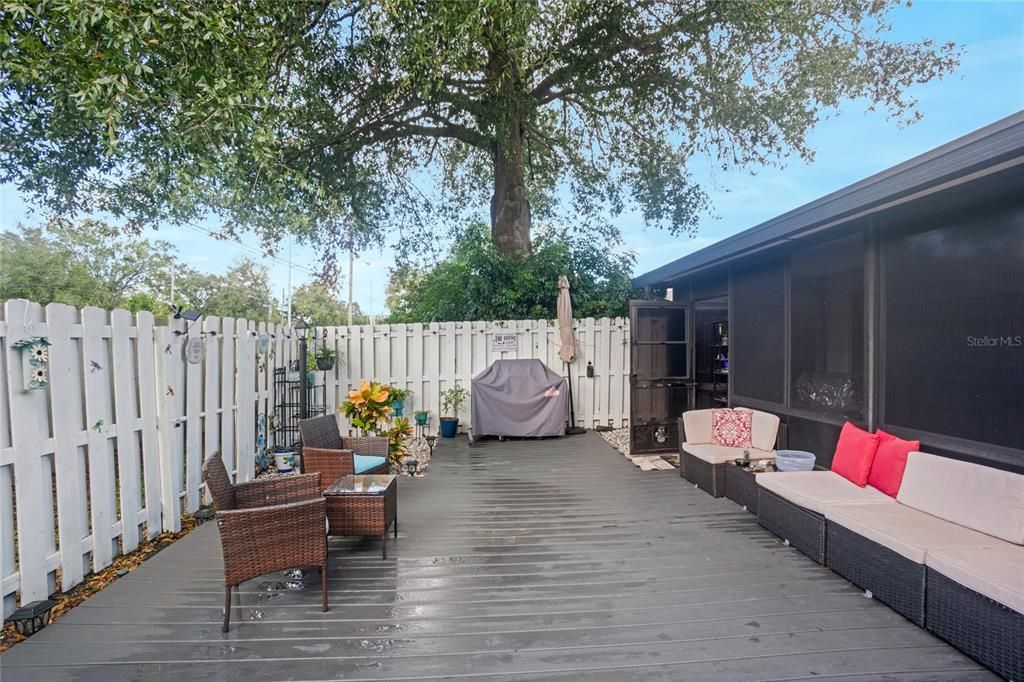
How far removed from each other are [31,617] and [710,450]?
477cm

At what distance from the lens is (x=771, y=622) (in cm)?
233

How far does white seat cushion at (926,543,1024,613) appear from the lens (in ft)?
6.24

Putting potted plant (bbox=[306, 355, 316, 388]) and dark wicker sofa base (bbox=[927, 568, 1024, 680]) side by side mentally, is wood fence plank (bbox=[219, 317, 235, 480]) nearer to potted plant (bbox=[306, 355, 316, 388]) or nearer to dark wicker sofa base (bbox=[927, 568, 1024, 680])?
potted plant (bbox=[306, 355, 316, 388])

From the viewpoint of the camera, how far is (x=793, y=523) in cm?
319

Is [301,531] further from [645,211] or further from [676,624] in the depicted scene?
[645,211]

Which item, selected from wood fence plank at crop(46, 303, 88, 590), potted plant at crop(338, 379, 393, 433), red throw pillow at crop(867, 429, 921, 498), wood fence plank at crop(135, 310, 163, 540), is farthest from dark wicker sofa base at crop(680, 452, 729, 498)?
wood fence plank at crop(46, 303, 88, 590)

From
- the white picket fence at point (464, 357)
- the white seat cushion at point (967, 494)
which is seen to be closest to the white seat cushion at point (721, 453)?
the white seat cushion at point (967, 494)

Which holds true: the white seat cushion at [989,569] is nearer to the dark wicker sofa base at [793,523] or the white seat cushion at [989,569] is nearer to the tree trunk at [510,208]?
the dark wicker sofa base at [793,523]

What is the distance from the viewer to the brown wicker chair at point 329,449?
3.89 metres

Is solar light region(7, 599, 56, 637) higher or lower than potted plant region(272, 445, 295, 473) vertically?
higher

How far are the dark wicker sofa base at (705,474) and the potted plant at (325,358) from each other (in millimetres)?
5111

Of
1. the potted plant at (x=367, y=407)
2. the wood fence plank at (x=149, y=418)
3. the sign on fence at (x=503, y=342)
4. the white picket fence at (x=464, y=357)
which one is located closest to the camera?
the wood fence plank at (x=149, y=418)

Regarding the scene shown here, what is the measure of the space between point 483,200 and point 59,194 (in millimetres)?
6820

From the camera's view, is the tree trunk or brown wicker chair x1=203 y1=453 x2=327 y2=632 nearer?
brown wicker chair x1=203 y1=453 x2=327 y2=632
